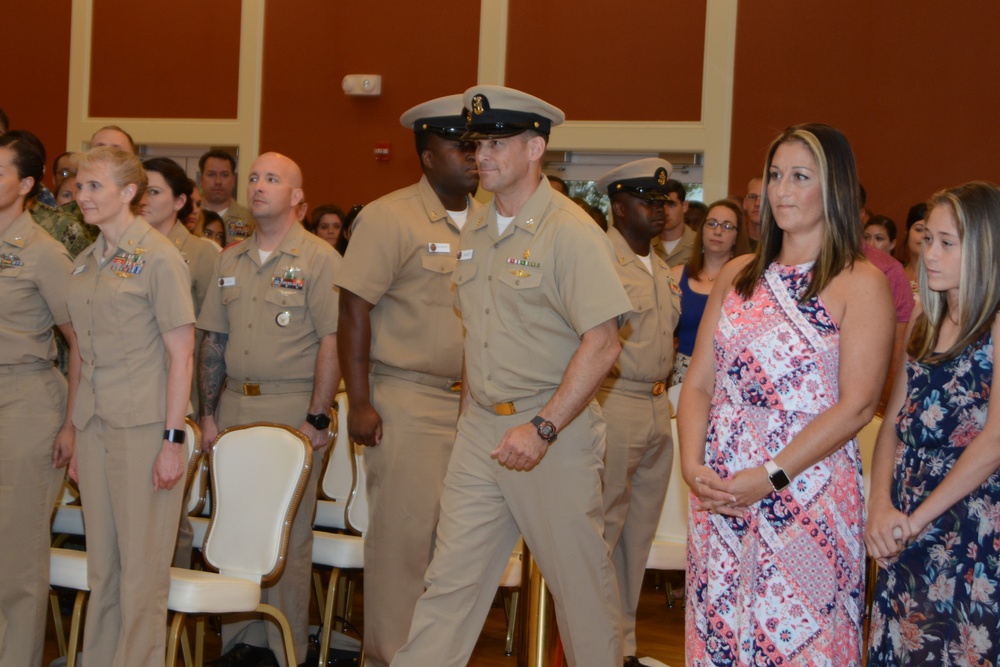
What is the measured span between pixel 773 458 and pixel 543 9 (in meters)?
7.41

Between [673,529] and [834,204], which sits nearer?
[834,204]

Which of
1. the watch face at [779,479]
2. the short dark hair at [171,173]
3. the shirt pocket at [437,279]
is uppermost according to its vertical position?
the short dark hair at [171,173]

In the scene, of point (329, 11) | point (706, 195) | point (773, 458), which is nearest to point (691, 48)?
point (706, 195)

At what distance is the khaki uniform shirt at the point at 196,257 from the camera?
519cm

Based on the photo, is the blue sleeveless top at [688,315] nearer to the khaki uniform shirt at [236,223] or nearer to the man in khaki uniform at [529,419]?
the man in khaki uniform at [529,419]

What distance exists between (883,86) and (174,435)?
6.53 m

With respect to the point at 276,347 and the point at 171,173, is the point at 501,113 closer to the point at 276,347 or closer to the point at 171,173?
the point at 276,347

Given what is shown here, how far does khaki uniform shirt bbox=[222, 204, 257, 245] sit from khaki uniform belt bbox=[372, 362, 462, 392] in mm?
3741

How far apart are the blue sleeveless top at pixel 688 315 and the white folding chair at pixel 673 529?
884 mm

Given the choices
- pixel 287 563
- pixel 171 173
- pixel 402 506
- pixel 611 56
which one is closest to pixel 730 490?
pixel 402 506

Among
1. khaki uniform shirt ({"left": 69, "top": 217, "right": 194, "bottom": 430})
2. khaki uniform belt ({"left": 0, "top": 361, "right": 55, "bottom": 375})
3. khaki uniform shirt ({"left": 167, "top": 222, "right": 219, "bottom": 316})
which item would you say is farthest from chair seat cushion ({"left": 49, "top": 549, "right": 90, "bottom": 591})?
khaki uniform shirt ({"left": 167, "top": 222, "right": 219, "bottom": 316})

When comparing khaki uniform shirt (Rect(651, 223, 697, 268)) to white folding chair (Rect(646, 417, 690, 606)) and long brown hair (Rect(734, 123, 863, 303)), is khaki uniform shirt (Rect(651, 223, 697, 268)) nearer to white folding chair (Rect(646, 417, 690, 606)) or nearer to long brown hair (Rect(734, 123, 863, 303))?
white folding chair (Rect(646, 417, 690, 606))

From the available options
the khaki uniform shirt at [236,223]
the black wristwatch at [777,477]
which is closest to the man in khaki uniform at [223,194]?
the khaki uniform shirt at [236,223]

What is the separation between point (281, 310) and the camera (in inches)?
178
